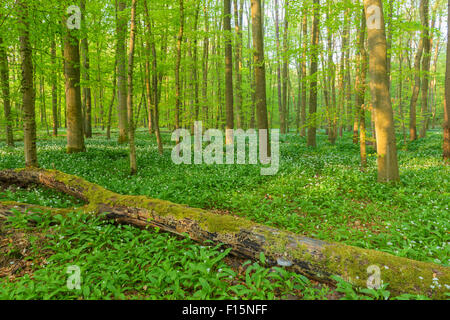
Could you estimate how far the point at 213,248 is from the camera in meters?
3.95

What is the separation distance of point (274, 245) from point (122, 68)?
15469mm

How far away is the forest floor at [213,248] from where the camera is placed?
3.17 m

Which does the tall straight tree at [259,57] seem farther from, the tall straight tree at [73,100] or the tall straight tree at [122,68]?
the tall straight tree at [73,100]

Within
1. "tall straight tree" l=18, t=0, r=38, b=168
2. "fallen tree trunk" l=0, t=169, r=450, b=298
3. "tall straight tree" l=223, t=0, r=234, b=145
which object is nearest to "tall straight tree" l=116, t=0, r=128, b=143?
"tall straight tree" l=18, t=0, r=38, b=168

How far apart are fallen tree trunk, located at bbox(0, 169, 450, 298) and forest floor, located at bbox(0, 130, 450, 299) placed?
0.20 meters

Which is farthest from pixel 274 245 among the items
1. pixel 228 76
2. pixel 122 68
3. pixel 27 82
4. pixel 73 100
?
pixel 122 68

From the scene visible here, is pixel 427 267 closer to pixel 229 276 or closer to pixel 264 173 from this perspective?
pixel 229 276

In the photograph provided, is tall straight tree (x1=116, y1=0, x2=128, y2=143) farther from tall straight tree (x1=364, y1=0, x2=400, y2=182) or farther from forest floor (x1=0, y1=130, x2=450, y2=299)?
tall straight tree (x1=364, y1=0, x2=400, y2=182)

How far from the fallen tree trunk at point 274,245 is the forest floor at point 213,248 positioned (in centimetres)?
20

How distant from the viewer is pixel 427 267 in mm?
3125

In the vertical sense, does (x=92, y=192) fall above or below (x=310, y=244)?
above

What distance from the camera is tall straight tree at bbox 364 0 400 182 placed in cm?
708

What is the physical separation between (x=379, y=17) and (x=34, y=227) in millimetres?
10248
